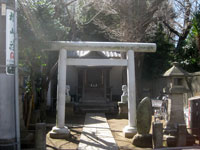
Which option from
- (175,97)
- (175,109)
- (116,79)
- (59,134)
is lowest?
(59,134)

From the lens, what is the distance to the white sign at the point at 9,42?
210 inches

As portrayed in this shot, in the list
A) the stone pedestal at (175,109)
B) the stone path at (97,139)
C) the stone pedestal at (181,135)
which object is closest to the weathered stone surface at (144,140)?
the stone path at (97,139)

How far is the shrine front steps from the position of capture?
1600 centimetres

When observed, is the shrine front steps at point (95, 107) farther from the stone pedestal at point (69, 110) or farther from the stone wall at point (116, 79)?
the stone wall at point (116, 79)

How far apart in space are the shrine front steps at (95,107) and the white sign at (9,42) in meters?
10.8

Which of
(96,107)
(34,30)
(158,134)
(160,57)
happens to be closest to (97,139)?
(158,134)

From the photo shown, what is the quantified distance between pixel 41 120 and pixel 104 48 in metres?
5.11

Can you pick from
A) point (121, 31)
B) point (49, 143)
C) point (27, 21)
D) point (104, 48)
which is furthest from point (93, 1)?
point (49, 143)

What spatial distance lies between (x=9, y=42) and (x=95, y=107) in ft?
38.3

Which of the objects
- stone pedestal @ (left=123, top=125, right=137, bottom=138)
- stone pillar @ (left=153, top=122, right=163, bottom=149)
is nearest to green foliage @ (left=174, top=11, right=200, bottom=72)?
stone pedestal @ (left=123, top=125, right=137, bottom=138)

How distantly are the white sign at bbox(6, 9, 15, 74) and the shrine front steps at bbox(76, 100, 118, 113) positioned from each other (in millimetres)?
10814

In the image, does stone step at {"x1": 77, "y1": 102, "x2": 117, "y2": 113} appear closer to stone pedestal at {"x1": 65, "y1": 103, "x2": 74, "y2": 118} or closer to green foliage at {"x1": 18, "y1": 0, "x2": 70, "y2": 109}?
stone pedestal at {"x1": 65, "y1": 103, "x2": 74, "y2": 118}

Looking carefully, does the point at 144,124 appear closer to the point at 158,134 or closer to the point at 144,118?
the point at 144,118

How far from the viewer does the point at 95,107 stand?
16578 mm
